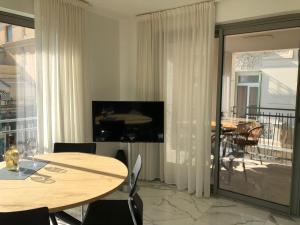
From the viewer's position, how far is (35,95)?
326 centimetres

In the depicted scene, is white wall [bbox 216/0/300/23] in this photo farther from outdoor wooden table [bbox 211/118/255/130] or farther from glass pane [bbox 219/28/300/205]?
outdoor wooden table [bbox 211/118/255/130]

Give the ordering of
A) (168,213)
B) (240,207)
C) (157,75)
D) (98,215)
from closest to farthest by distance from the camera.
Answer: (98,215), (168,213), (240,207), (157,75)

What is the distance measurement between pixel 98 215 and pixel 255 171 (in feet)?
9.38

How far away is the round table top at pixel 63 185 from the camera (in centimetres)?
155

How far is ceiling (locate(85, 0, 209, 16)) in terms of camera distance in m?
3.45

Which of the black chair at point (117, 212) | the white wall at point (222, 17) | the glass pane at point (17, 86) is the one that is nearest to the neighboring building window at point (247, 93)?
the white wall at point (222, 17)

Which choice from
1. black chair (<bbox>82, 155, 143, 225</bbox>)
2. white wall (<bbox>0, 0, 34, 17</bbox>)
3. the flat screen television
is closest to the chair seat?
black chair (<bbox>82, 155, 143, 225</bbox>)

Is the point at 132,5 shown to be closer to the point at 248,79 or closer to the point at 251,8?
the point at 251,8

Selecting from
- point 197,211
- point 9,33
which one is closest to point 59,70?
point 9,33

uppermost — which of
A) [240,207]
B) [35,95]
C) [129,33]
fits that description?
[129,33]

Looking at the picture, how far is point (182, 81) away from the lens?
3.74m

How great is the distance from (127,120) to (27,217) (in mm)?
2429

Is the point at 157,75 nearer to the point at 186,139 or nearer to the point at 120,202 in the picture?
the point at 186,139

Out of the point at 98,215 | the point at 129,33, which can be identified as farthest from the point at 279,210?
the point at 129,33
